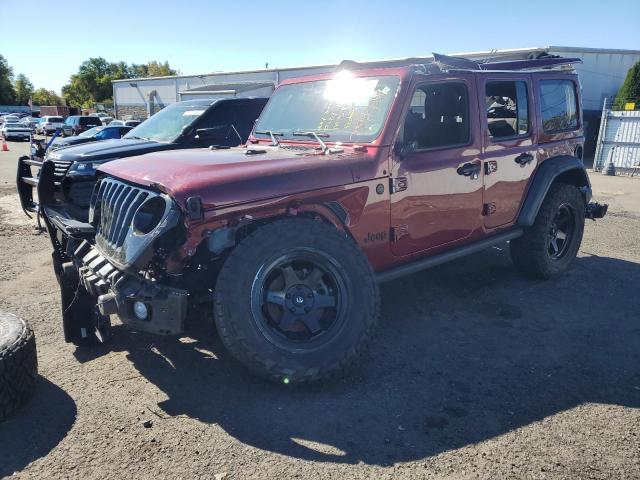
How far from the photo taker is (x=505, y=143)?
14.9 ft

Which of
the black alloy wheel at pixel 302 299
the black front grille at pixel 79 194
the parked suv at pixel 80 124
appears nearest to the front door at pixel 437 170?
the black alloy wheel at pixel 302 299

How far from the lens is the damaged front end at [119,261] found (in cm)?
283

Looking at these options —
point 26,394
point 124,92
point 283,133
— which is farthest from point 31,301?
point 124,92

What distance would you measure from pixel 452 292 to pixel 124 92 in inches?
1326

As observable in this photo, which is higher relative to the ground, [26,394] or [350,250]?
[350,250]

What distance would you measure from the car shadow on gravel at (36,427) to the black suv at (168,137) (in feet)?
7.65

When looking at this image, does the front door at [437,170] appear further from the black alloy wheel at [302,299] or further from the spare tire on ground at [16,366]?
the spare tire on ground at [16,366]

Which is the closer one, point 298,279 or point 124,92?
point 298,279

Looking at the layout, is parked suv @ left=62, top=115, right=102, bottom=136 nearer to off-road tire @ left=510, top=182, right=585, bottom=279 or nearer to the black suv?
the black suv

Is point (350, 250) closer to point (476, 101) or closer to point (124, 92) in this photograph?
point (476, 101)

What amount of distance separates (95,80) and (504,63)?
85.9 meters

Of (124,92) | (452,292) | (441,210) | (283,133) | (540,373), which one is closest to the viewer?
(540,373)

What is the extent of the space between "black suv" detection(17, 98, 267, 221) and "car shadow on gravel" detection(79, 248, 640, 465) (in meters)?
2.50

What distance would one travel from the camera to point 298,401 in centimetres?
304
